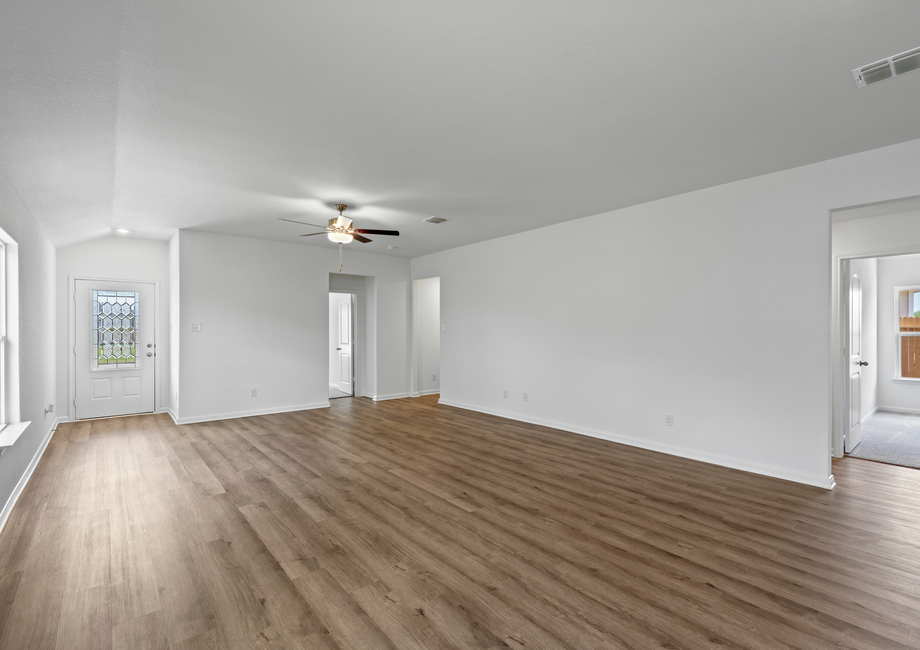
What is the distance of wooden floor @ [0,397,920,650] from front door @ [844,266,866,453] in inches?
26.3

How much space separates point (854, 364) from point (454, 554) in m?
5.68

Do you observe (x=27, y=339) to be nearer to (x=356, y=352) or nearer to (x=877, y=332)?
(x=356, y=352)

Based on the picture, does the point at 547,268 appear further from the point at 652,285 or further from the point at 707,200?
the point at 707,200

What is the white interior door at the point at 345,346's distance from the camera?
8.75m

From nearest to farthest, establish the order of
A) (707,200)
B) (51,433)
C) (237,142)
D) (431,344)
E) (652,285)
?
(237,142) → (707,200) → (652,285) → (51,433) → (431,344)

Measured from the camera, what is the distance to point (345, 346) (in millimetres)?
9016

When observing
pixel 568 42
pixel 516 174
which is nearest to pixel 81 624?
pixel 568 42

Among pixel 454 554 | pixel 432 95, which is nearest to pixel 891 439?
pixel 454 554

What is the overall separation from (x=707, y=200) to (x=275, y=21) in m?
4.07

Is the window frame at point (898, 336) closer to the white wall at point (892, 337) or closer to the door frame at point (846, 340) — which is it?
the white wall at point (892, 337)

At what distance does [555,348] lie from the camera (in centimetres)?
585

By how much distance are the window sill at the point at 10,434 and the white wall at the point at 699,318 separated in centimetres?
518

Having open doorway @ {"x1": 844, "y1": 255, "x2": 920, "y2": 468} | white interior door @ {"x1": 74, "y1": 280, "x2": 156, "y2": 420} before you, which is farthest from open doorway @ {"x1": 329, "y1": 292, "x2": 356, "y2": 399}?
open doorway @ {"x1": 844, "y1": 255, "x2": 920, "y2": 468}

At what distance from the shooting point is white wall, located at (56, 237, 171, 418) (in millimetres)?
6211
